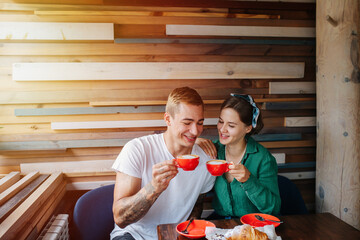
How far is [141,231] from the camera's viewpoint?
2.11 metres

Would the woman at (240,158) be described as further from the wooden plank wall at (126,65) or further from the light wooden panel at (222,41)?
the light wooden panel at (222,41)

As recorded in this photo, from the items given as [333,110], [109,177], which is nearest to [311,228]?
[333,110]

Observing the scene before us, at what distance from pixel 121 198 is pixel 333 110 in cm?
210

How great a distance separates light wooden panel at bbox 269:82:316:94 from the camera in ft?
10.0

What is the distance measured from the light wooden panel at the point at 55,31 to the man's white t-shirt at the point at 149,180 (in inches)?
45.6

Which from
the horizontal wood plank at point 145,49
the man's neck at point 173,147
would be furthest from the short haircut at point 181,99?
the horizontal wood plank at point 145,49

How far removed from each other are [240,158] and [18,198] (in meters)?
1.73

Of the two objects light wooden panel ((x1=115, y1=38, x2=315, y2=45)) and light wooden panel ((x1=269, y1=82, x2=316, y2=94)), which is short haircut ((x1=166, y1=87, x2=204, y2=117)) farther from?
light wooden panel ((x1=269, y1=82, x2=316, y2=94))

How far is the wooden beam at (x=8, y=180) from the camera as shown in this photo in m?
2.30

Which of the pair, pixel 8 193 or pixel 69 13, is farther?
pixel 69 13

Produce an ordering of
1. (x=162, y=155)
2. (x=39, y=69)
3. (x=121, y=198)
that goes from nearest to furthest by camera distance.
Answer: (x=121, y=198)
(x=162, y=155)
(x=39, y=69)

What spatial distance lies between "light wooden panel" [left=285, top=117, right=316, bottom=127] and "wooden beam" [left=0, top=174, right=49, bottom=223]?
2.52 m

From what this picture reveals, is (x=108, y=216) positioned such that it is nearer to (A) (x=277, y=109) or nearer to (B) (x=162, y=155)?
(B) (x=162, y=155)

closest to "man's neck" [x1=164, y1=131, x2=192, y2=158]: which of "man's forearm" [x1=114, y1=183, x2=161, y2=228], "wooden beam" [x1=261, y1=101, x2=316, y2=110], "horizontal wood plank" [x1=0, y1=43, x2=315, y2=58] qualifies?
"man's forearm" [x1=114, y1=183, x2=161, y2=228]
